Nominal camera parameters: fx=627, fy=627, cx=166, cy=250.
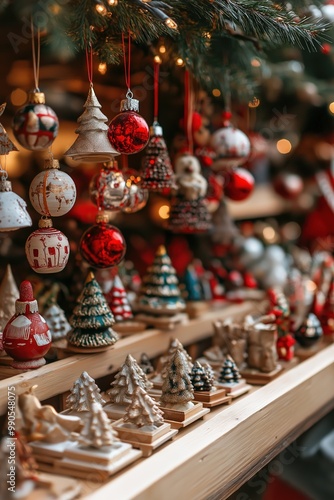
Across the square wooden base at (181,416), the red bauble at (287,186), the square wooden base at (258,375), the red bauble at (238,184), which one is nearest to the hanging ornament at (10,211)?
the square wooden base at (181,416)

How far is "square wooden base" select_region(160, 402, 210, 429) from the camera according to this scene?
1197mm

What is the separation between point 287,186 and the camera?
2.46 metres

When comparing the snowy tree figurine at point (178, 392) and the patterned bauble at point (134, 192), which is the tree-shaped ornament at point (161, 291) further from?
the snowy tree figurine at point (178, 392)

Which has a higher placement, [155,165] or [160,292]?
[155,165]

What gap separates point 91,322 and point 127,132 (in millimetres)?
427

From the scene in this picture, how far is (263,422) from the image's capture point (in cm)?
128

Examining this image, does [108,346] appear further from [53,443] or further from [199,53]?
[199,53]

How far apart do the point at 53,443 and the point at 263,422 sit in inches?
17.8

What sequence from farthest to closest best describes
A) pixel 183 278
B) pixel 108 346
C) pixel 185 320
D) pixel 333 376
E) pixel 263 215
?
pixel 263 215 → pixel 183 278 → pixel 185 320 → pixel 333 376 → pixel 108 346

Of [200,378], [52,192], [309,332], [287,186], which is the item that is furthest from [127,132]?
[287,186]

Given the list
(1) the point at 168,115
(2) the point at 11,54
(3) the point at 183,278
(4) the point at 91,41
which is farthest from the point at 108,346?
(2) the point at 11,54

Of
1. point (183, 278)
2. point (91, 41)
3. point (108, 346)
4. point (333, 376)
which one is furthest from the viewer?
point (183, 278)

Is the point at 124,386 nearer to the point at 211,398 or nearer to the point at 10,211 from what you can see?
the point at 211,398

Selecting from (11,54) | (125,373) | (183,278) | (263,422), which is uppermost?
(11,54)
